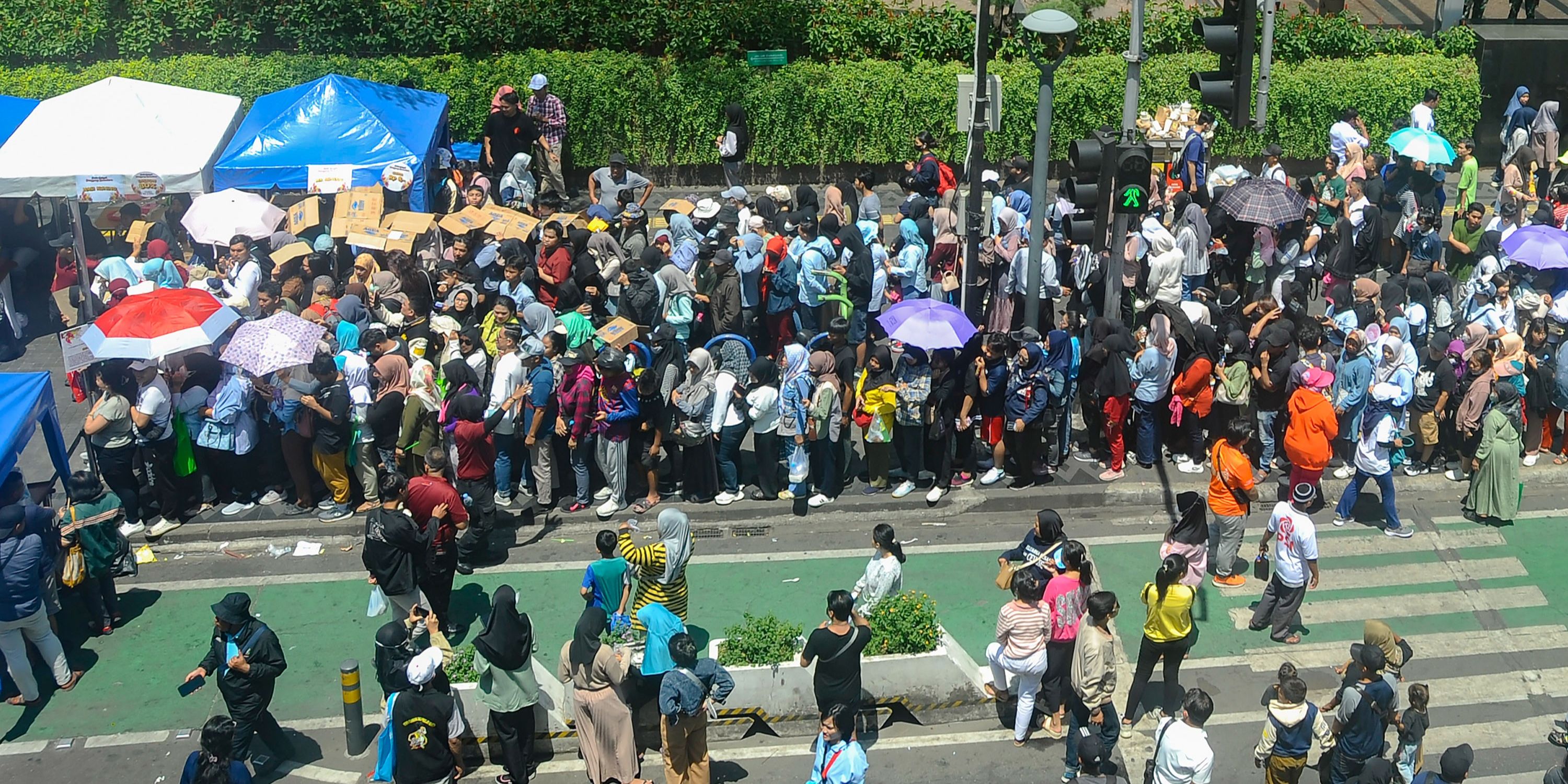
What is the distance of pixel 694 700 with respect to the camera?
927cm

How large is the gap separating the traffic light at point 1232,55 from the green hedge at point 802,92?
423 inches

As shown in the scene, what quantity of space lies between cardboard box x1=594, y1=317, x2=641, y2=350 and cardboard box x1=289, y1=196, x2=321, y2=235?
5179 mm

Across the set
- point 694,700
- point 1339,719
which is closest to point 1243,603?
point 1339,719

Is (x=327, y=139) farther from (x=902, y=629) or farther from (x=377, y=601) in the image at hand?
(x=902, y=629)

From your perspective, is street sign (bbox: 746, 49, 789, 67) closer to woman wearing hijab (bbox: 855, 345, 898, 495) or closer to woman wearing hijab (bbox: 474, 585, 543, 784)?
woman wearing hijab (bbox: 855, 345, 898, 495)

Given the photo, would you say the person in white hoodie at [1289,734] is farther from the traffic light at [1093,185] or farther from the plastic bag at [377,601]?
the plastic bag at [377,601]

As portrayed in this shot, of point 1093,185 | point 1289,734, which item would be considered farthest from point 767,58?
point 1289,734

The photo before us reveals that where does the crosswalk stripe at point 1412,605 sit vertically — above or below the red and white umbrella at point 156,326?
below

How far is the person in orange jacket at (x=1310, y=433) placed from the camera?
1246 centimetres

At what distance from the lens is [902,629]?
1054 centimetres

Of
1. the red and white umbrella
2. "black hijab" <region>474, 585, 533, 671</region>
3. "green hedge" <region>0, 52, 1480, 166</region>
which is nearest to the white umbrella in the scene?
the red and white umbrella

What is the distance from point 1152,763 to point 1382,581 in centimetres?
406

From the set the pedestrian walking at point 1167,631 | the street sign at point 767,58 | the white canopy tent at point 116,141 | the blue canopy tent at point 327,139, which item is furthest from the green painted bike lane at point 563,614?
the street sign at point 767,58

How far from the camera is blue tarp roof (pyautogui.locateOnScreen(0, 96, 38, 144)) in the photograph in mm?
18000
